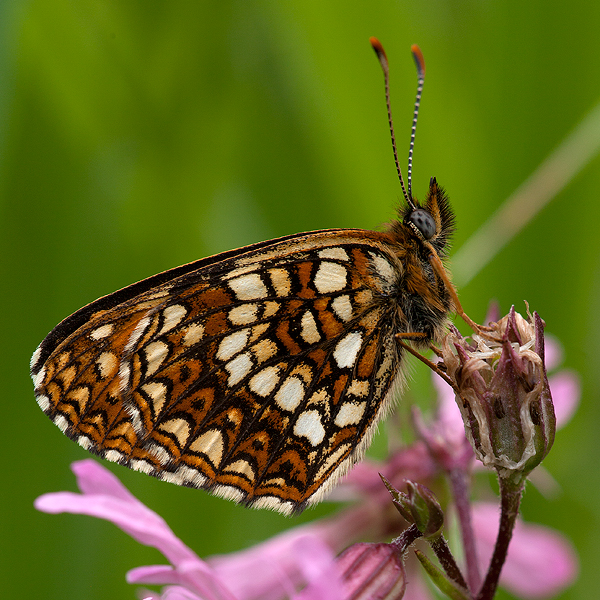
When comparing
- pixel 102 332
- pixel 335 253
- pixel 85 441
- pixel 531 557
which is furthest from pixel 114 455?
pixel 531 557

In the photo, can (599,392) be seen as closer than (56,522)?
No

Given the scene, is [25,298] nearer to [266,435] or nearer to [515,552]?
[266,435]

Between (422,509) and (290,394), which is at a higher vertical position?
(290,394)

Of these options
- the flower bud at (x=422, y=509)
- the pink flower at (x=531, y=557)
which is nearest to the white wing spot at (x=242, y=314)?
the flower bud at (x=422, y=509)

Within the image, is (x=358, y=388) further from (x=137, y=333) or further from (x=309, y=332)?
(x=137, y=333)

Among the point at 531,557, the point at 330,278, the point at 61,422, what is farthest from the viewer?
the point at 531,557

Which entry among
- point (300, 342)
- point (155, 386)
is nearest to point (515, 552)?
point (300, 342)
